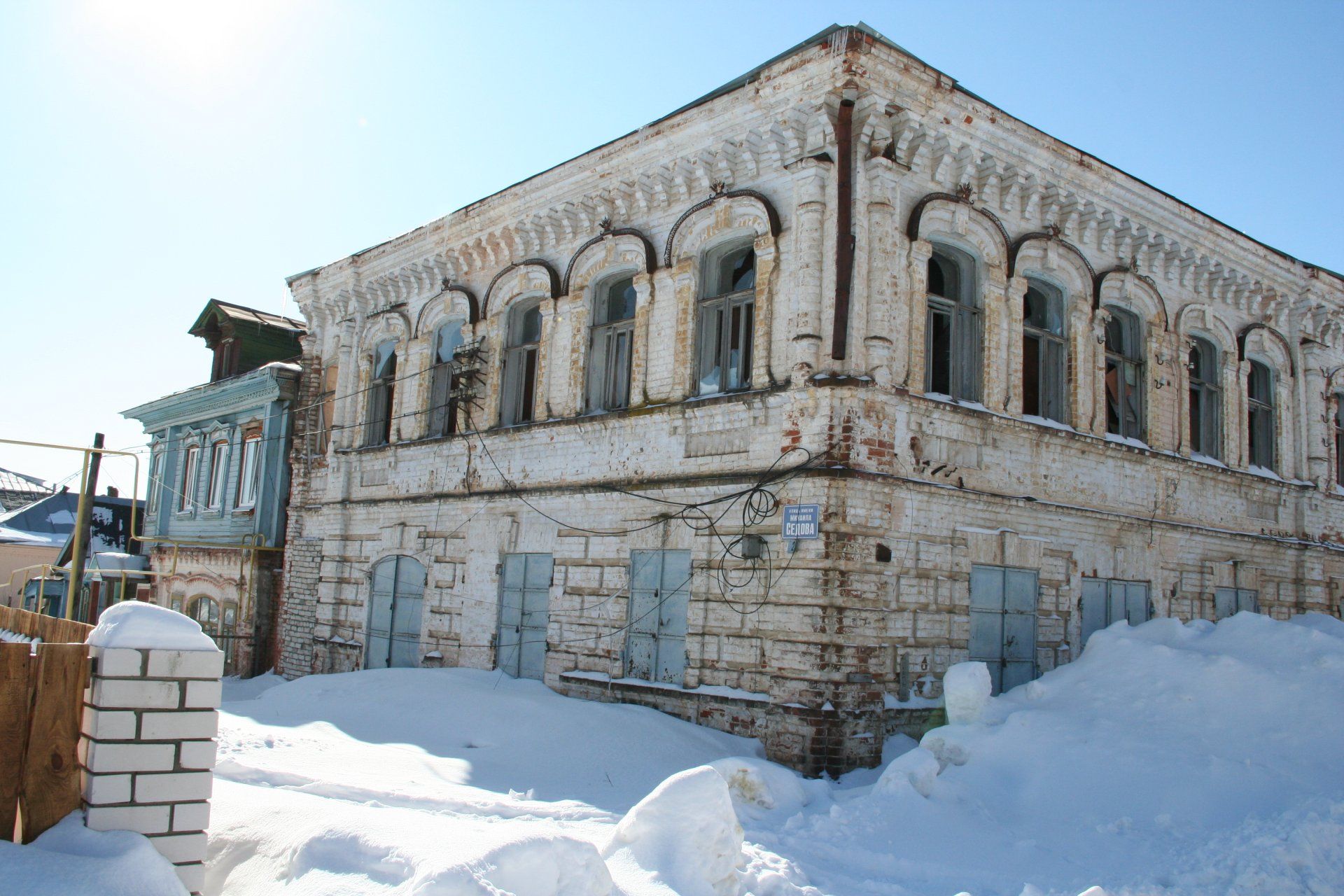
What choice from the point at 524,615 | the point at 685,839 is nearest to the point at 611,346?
the point at 524,615

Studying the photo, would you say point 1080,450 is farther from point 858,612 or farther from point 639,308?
point 639,308

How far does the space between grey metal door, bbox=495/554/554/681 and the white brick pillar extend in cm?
725

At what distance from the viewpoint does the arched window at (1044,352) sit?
11.9m

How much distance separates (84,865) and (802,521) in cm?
650

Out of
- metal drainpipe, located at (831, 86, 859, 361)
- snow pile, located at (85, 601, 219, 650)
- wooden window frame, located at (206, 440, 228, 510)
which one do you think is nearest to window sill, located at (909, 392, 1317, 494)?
metal drainpipe, located at (831, 86, 859, 361)

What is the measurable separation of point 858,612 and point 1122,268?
20.6 feet

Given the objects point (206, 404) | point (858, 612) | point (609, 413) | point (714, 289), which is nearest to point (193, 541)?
point (206, 404)

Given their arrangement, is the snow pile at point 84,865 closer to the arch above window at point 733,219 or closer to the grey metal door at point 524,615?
the grey metal door at point 524,615

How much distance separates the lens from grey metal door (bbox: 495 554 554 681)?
1211cm

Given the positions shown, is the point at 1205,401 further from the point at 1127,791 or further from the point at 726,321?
the point at 1127,791

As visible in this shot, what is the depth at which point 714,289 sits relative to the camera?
11.3 metres

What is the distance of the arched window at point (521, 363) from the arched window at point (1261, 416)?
33.3ft

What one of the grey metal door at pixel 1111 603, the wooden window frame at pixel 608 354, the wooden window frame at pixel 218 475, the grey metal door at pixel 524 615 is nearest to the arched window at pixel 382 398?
the grey metal door at pixel 524 615

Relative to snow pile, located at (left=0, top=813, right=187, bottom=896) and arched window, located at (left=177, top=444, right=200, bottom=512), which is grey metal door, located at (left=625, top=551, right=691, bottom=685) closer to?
snow pile, located at (left=0, top=813, right=187, bottom=896)
